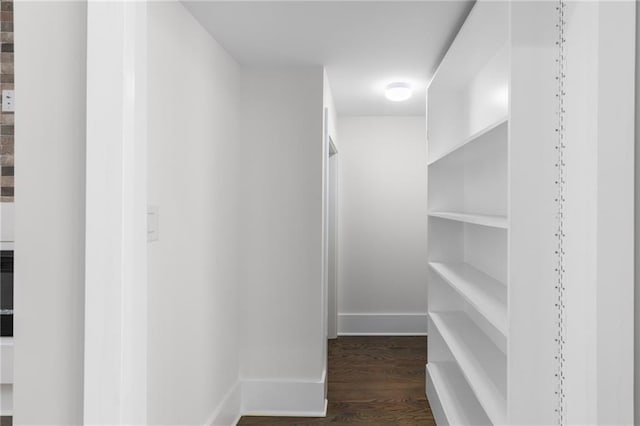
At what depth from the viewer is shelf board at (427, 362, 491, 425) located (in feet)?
8.23

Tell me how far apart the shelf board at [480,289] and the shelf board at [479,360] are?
0.84 feet

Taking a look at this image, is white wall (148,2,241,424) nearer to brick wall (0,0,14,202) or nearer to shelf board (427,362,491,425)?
brick wall (0,0,14,202)

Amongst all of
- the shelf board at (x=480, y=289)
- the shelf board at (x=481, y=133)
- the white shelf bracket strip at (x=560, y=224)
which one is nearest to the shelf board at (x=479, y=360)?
the shelf board at (x=480, y=289)

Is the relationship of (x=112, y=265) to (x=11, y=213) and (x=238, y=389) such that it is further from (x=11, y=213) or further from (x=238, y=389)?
(x=238, y=389)

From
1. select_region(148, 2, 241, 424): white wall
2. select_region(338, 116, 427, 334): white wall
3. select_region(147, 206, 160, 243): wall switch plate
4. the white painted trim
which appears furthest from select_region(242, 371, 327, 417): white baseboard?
the white painted trim

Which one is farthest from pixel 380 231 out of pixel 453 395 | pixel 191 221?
pixel 191 221

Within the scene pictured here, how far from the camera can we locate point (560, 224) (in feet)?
4.39

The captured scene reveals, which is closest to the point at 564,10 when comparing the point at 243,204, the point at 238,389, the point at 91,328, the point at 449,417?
the point at 91,328

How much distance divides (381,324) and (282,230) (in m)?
2.36

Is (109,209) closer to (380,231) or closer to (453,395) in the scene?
(453,395)

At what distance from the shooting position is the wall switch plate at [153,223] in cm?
187

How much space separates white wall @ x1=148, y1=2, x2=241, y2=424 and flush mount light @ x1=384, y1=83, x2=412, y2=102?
1.25m

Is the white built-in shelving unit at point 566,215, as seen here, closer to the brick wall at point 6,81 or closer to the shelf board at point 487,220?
the shelf board at point 487,220

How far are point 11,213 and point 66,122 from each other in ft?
4.93
